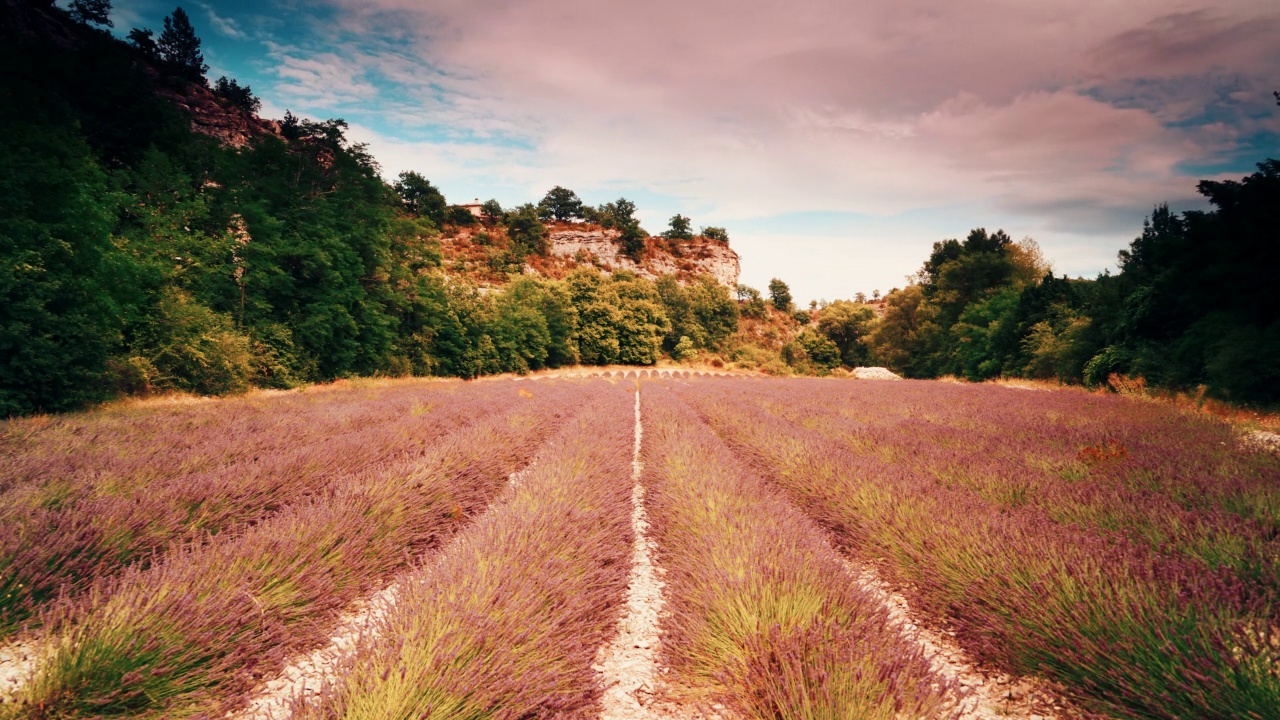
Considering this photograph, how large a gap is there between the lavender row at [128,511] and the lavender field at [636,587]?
0.9 inches

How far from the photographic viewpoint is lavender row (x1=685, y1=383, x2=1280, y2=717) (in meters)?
1.42

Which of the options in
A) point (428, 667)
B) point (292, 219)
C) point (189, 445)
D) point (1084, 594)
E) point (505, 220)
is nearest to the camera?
point (428, 667)

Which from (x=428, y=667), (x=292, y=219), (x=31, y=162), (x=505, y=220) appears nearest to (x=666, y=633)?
(x=428, y=667)

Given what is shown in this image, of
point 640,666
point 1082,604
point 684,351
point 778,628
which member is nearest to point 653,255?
point 684,351

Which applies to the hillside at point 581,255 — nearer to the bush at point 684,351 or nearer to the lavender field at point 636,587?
the bush at point 684,351

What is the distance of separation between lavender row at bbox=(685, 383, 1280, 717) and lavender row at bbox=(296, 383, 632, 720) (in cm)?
185

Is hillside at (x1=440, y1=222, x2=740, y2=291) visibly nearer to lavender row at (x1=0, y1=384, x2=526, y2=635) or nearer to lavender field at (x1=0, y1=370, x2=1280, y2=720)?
lavender row at (x1=0, y1=384, x2=526, y2=635)

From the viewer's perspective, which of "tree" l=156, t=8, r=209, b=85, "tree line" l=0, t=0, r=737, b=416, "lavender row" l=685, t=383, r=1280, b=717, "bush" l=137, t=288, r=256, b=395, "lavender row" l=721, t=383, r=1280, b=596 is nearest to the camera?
"lavender row" l=685, t=383, r=1280, b=717

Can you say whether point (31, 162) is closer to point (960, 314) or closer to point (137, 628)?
point (137, 628)

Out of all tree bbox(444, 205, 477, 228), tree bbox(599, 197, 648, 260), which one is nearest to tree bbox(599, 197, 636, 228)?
tree bbox(599, 197, 648, 260)

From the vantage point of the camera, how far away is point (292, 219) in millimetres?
16812

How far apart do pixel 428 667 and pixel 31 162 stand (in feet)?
45.9

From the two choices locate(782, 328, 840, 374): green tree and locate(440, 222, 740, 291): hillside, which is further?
locate(782, 328, 840, 374): green tree

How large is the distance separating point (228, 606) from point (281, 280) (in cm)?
1794
